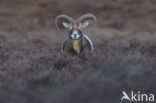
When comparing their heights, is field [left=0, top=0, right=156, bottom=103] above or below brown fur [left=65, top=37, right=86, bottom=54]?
below

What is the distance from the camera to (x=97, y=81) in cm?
862

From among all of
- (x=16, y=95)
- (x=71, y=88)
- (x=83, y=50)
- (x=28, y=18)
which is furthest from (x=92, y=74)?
(x=28, y=18)

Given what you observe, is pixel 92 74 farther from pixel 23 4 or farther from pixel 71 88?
pixel 23 4
